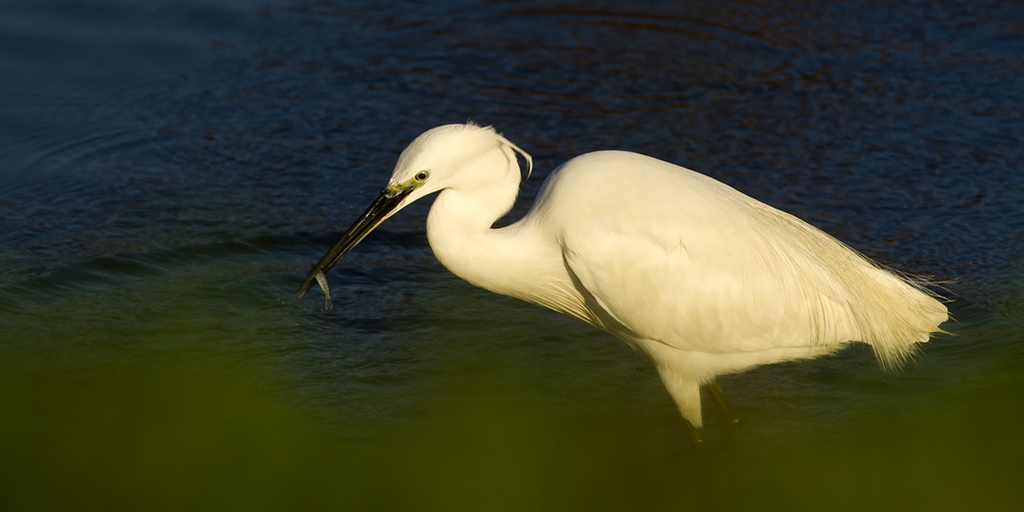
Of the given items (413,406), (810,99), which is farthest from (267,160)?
(810,99)

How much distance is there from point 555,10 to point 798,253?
17.9 ft

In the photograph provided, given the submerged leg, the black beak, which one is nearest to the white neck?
the black beak

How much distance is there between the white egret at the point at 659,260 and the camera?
12.5ft

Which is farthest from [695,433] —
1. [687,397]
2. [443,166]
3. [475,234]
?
[443,166]

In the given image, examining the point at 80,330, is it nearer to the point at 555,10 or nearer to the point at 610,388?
the point at 610,388

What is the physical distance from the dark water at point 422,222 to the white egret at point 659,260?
397 mm

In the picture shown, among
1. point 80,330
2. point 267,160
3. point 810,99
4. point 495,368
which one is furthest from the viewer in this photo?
point 810,99

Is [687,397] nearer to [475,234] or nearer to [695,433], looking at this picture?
[695,433]

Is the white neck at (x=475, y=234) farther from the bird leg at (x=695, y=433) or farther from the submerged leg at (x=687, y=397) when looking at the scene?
the bird leg at (x=695, y=433)

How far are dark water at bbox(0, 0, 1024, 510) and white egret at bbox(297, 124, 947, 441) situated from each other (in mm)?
397

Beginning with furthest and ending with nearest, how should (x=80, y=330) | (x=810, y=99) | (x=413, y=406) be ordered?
(x=810, y=99) → (x=80, y=330) → (x=413, y=406)

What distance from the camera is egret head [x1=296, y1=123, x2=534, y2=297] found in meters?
3.65

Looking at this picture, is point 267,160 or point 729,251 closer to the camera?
point 729,251

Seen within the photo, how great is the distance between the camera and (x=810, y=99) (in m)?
7.48
